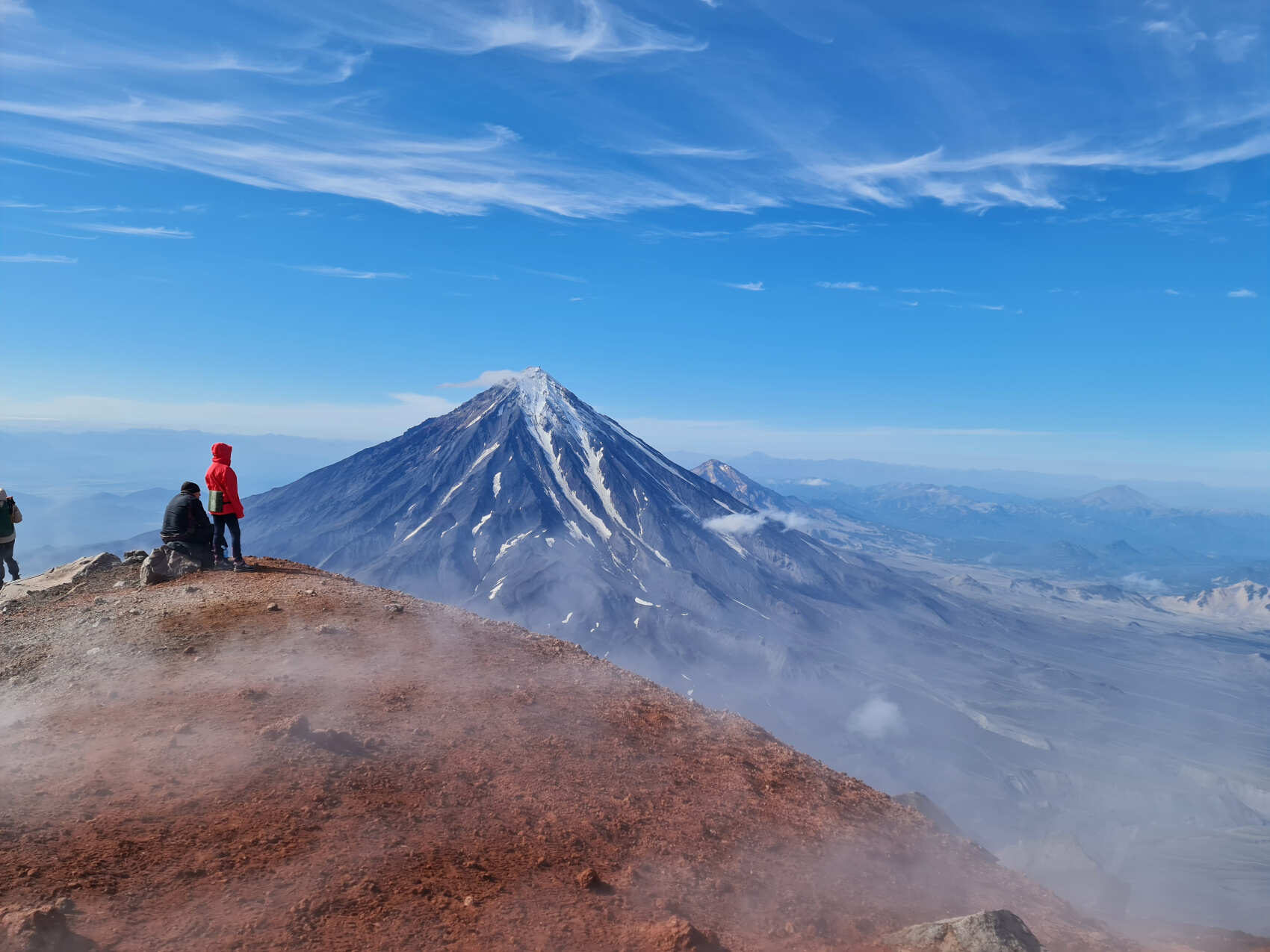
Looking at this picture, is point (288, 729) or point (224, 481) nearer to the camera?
point (288, 729)

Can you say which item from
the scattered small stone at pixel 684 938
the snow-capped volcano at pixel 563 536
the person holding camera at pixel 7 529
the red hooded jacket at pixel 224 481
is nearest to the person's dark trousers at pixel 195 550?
the red hooded jacket at pixel 224 481

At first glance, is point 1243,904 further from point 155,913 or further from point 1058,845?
point 155,913

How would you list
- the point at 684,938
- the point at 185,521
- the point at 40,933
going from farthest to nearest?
1. the point at 185,521
2. the point at 684,938
3. the point at 40,933

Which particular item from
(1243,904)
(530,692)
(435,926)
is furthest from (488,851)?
(1243,904)

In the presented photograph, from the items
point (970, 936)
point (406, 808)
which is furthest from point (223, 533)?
point (970, 936)

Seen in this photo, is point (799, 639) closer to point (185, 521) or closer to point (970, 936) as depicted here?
point (185, 521)

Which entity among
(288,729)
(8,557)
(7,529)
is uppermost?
(7,529)

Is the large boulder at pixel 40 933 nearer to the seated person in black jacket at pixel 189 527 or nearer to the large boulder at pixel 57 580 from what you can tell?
the seated person in black jacket at pixel 189 527
